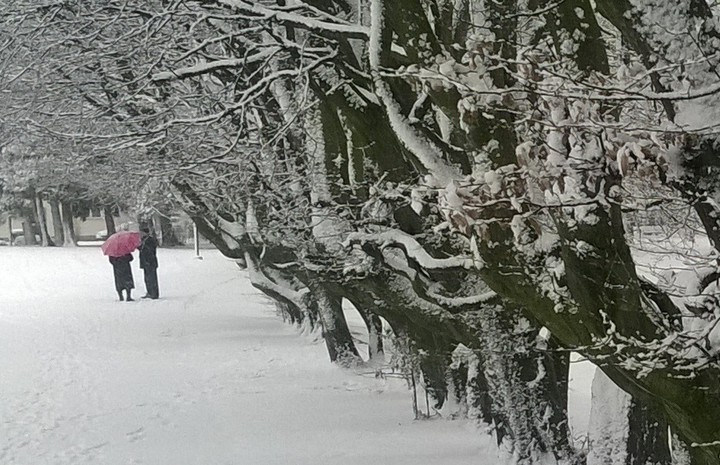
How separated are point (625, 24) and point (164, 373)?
36.9ft

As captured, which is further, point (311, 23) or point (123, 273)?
point (123, 273)

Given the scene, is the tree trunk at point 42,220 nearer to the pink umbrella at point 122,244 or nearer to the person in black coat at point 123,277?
the pink umbrella at point 122,244

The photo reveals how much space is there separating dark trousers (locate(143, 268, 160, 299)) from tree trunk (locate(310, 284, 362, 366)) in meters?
11.9

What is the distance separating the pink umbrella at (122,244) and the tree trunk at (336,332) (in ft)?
37.7

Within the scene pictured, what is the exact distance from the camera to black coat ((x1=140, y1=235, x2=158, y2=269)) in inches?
968

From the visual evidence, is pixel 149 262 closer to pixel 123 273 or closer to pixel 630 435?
pixel 123 273

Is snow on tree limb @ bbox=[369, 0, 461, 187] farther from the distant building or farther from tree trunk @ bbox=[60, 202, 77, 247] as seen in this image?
the distant building

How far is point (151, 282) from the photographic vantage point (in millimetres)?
25578

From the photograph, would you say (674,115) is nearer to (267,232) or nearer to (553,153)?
(553,153)

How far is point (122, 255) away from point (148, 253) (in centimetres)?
69

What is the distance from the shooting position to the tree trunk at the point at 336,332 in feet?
47.0

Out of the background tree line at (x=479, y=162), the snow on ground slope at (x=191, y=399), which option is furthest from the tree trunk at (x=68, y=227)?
the background tree line at (x=479, y=162)

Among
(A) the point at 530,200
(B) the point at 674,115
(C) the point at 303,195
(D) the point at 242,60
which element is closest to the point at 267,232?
(C) the point at 303,195

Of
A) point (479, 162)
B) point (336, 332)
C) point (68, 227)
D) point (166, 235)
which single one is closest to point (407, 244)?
point (479, 162)
